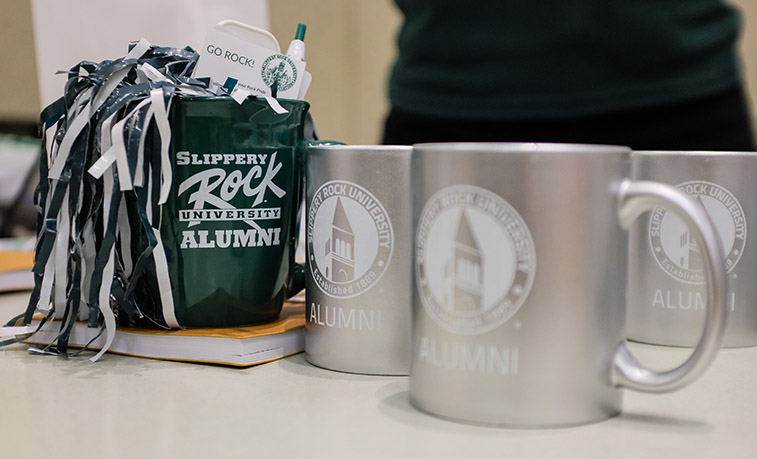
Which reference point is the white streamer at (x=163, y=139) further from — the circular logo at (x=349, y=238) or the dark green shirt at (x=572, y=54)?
the dark green shirt at (x=572, y=54)

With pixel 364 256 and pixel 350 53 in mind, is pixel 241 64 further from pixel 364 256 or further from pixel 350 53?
pixel 350 53

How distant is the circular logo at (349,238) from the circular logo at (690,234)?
23 cm

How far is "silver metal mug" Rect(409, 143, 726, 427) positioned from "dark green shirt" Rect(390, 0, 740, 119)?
48cm

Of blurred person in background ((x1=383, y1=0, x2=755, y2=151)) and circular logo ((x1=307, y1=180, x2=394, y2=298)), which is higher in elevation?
blurred person in background ((x1=383, y1=0, x2=755, y2=151))

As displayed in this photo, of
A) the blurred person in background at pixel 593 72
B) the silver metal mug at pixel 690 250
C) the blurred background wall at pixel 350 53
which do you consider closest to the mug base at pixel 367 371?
the silver metal mug at pixel 690 250

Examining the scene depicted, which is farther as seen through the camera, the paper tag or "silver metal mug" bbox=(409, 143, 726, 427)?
the paper tag

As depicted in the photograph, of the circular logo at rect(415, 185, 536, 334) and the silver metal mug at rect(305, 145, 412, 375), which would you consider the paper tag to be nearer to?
the silver metal mug at rect(305, 145, 412, 375)

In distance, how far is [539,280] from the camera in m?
0.41

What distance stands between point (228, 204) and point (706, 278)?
338 millimetres

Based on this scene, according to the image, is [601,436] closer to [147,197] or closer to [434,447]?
[434,447]

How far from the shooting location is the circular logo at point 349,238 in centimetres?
52

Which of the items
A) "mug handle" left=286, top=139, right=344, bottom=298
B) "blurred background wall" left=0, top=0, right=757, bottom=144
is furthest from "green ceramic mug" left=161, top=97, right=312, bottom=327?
"blurred background wall" left=0, top=0, right=757, bottom=144

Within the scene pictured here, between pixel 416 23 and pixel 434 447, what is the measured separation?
0.70 m

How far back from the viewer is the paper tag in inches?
23.4
